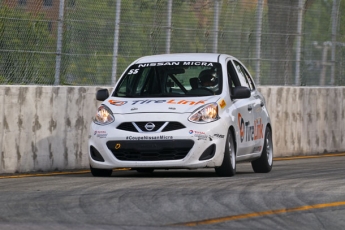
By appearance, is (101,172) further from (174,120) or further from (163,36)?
(163,36)

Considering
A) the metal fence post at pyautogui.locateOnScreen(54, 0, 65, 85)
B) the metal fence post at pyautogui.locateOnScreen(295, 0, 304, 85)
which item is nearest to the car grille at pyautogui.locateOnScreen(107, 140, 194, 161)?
the metal fence post at pyautogui.locateOnScreen(54, 0, 65, 85)

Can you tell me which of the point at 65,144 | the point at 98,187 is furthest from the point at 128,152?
the point at 65,144

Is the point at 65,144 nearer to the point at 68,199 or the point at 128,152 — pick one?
the point at 128,152

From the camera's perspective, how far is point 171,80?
1480cm

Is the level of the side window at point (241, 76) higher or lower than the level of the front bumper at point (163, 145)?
higher

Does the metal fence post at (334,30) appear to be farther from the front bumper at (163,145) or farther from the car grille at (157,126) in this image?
the car grille at (157,126)

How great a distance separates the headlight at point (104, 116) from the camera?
13.9 m

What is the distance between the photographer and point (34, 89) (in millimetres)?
15750

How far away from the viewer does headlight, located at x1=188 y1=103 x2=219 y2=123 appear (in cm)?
1370

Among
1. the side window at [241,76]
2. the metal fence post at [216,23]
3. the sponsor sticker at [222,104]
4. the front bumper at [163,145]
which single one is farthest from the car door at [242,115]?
the metal fence post at [216,23]

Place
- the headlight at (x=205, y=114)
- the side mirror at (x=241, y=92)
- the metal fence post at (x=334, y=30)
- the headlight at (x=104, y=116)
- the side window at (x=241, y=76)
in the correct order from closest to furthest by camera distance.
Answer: the headlight at (x=205, y=114) < the headlight at (x=104, y=116) < the side mirror at (x=241, y=92) < the side window at (x=241, y=76) < the metal fence post at (x=334, y=30)

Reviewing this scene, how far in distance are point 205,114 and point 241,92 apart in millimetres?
871

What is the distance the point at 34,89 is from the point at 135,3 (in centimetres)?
346

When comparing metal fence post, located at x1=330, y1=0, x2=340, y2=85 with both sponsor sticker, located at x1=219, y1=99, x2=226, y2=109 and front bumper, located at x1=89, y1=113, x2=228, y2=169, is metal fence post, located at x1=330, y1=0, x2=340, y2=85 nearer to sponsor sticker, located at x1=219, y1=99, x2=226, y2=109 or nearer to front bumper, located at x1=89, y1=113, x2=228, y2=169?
sponsor sticker, located at x1=219, y1=99, x2=226, y2=109
